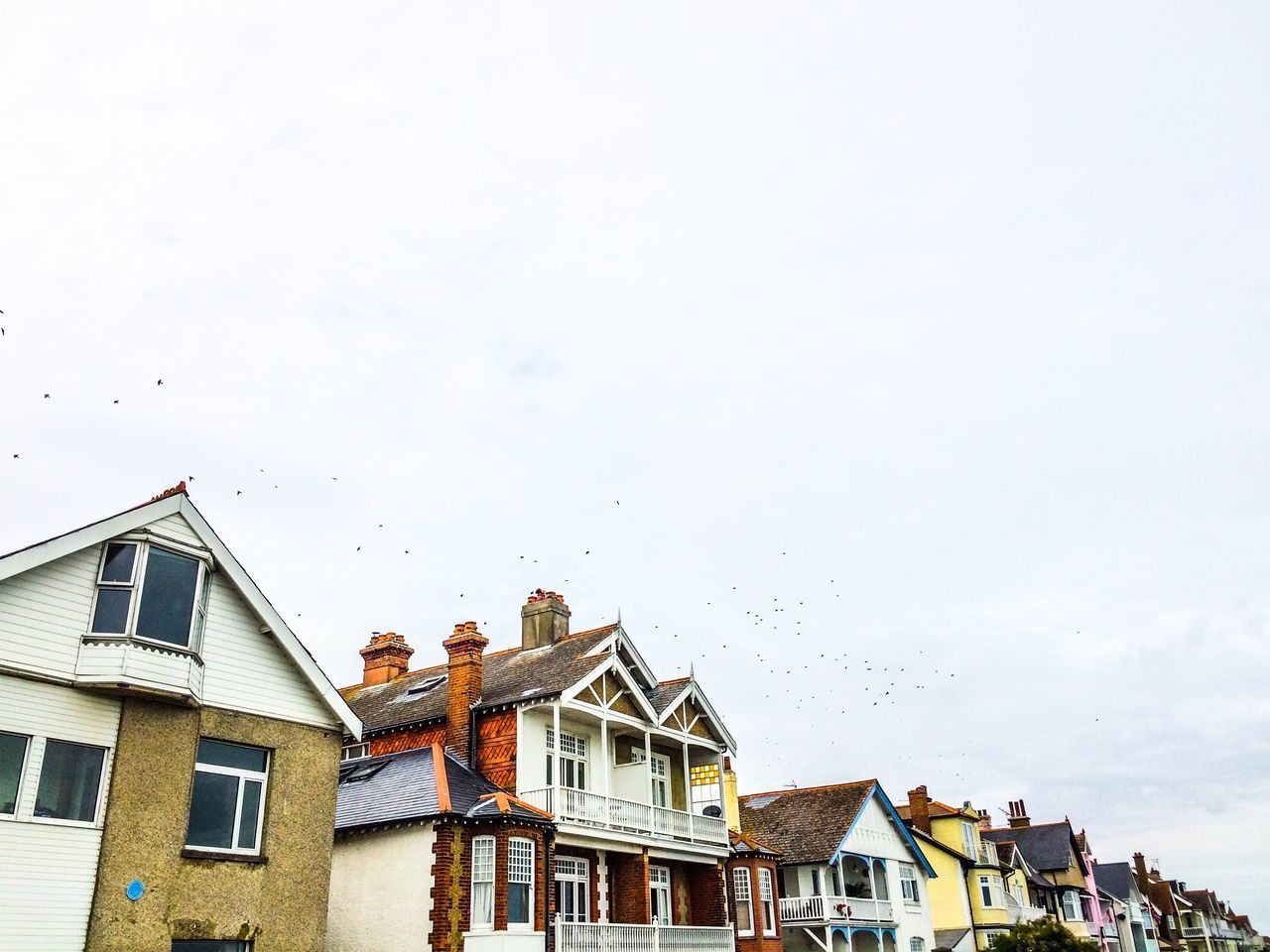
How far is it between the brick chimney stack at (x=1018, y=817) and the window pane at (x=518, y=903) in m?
52.1

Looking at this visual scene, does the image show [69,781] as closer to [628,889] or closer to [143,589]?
[143,589]

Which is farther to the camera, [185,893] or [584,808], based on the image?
[584,808]

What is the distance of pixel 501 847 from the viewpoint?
23.9 m

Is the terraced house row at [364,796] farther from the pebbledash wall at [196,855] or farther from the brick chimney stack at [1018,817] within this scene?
the brick chimney stack at [1018,817]

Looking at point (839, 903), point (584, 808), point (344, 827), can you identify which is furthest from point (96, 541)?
point (839, 903)

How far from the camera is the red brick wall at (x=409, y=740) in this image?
2873 centimetres

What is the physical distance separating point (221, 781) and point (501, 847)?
308 inches

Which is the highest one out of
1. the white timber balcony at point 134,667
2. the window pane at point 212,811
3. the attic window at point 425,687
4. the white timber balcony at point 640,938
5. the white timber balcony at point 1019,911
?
the attic window at point 425,687

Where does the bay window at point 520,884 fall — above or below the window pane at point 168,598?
below

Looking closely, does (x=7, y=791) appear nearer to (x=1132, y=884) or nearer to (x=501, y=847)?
(x=501, y=847)

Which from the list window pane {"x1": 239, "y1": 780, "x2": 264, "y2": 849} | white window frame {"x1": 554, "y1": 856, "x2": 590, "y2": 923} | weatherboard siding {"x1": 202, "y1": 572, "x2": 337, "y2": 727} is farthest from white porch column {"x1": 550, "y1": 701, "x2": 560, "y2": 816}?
window pane {"x1": 239, "y1": 780, "x2": 264, "y2": 849}

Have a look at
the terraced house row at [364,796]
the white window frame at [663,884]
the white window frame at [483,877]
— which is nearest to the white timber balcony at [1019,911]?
the terraced house row at [364,796]

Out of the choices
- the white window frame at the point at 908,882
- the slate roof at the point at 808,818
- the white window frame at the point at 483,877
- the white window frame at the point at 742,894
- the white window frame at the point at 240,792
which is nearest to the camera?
the white window frame at the point at 240,792

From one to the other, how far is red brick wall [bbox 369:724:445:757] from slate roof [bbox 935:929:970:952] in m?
29.5
